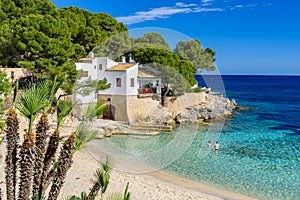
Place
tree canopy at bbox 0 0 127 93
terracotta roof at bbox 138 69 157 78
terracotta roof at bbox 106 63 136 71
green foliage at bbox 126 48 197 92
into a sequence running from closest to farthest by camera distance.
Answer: terracotta roof at bbox 106 63 136 71
green foliage at bbox 126 48 197 92
terracotta roof at bbox 138 69 157 78
tree canopy at bbox 0 0 127 93

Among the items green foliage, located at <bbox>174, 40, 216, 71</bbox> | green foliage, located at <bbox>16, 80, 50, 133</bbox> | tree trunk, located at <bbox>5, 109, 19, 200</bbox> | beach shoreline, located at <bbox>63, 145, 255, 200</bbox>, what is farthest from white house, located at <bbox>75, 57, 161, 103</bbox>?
green foliage, located at <bbox>16, 80, 50, 133</bbox>

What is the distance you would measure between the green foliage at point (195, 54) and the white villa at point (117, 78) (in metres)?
1.96

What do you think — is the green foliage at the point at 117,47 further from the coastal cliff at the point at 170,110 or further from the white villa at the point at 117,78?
the coastal cliff at the point at 170,110

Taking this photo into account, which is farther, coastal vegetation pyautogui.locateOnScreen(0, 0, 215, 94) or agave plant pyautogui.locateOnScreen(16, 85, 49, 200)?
coastal vegetation pyautogui.locateOnScreen(0, 0, 215, 94)

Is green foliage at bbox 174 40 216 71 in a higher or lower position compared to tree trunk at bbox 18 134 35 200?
higher

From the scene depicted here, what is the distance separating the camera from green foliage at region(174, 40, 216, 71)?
9000mm

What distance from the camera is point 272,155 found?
47.4 feet

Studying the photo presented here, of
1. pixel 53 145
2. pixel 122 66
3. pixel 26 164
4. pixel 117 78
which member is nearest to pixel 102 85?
pixel 117 78

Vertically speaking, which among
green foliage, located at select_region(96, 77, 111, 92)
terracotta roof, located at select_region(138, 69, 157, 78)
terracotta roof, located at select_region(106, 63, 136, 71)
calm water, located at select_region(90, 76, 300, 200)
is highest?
terracotta roof, located at select_region(106, 63, 136, 71)

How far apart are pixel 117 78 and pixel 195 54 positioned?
2.88m

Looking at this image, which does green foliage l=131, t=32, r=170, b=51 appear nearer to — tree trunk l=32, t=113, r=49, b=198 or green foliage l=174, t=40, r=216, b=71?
green foliage l=174, t=40, r=216, b=71

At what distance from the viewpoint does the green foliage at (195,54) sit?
354 inches

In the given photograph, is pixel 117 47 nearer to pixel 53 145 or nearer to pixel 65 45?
pixel 53 145

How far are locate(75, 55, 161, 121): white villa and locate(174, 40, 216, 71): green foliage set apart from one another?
1.96 metres
